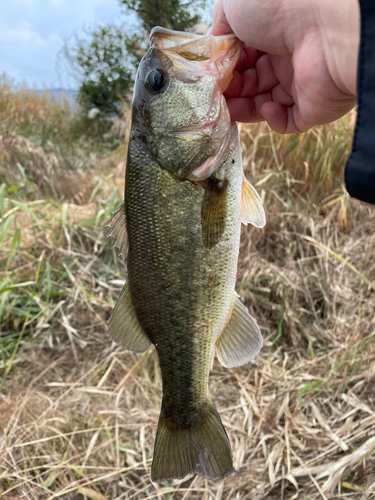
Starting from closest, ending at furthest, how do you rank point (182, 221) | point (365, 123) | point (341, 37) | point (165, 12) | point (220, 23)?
1. point (365, 123)
2. point (341, 37)
3. point (182, 221)
4. point (220, 23)
5. point (165, 12)

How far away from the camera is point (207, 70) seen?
1.30 metres

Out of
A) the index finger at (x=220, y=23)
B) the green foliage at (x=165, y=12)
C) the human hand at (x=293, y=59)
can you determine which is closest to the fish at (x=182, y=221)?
the human hand at (x=293, y=59)

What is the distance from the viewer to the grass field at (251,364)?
85.0 inches

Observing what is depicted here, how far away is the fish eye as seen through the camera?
4.39 feet

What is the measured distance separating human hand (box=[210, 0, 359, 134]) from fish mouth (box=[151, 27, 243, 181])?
152 mm

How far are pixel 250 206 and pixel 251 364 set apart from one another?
1781 millimetres

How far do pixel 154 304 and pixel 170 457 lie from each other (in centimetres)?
61

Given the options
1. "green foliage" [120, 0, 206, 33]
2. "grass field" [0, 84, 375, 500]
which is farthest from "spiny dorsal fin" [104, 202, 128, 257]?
"green foliage" [120, 0, 206, 33]

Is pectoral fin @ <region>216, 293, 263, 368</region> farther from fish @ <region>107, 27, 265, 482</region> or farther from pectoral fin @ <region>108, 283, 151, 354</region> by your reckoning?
pectoral fin @ <region>108, 283, 151, 354</region>

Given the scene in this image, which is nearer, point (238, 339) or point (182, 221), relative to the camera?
point (182, 221)

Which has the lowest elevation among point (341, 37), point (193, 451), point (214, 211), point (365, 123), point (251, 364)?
point (251, 364)

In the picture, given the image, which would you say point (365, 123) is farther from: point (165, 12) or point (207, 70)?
point (165, 12)

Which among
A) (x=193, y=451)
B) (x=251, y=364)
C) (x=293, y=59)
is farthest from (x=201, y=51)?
(x=251, y=364)

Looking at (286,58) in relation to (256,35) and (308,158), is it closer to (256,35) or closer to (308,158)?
(256,35)
